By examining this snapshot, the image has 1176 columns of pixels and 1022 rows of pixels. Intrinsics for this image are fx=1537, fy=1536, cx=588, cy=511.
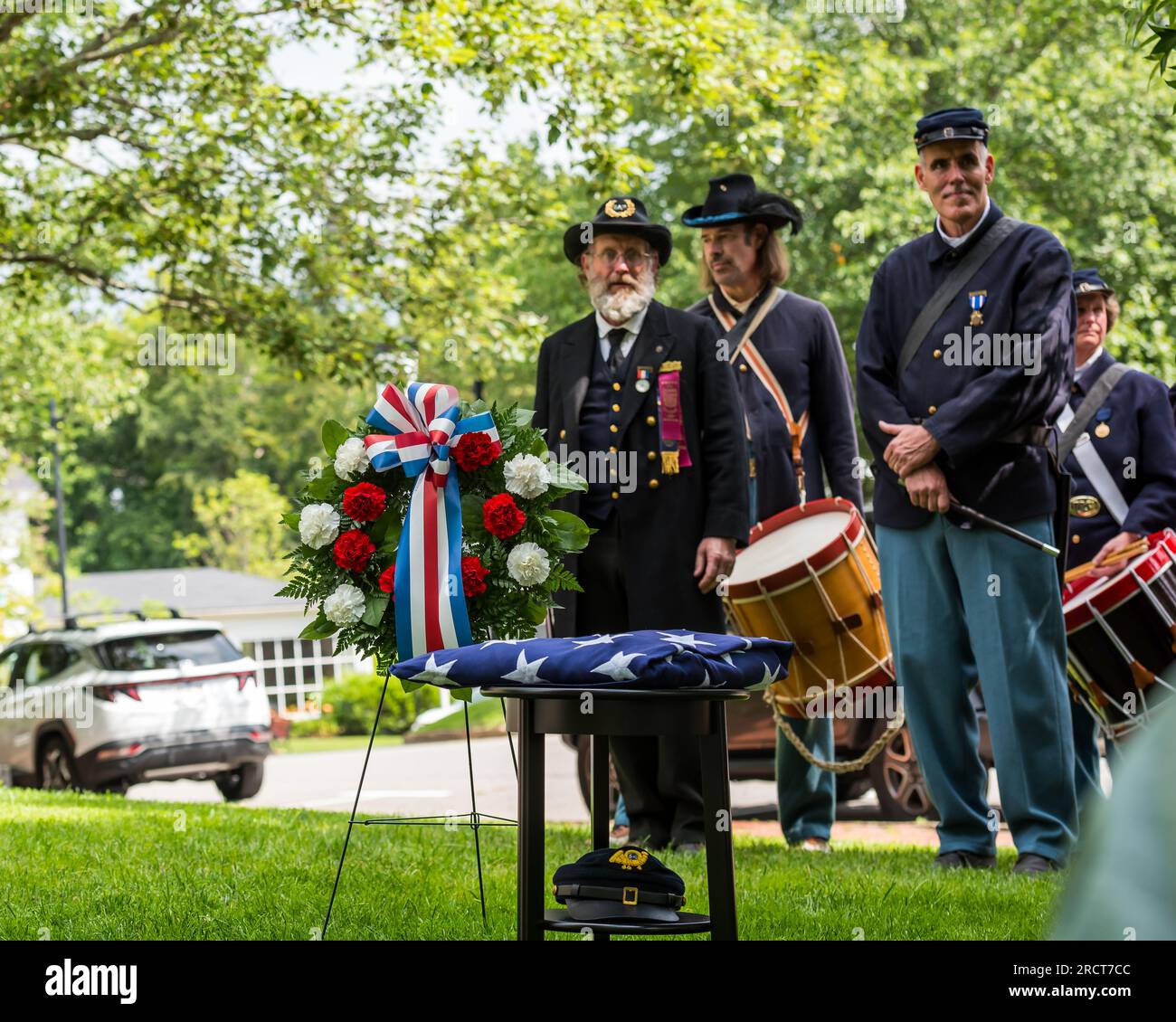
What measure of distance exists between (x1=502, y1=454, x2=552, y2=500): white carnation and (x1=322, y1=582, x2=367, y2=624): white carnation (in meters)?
0.54

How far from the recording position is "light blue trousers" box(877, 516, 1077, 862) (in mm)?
5621

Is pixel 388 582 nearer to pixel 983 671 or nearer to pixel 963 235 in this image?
pixel 983 671

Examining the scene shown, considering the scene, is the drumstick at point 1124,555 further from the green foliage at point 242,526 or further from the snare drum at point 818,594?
the green foliage at point 242,526

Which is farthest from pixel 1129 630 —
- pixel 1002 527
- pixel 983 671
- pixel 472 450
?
pixel 472 450

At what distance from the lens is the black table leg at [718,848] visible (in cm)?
337

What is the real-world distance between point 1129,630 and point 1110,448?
5.72ft

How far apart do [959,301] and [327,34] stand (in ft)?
31.9

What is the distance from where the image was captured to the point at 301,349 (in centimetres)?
1494

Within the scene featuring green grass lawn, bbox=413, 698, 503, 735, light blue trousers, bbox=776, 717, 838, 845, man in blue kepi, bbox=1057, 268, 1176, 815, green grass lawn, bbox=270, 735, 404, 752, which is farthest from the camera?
green grass lawn, bbox=270, 735, 404, 752

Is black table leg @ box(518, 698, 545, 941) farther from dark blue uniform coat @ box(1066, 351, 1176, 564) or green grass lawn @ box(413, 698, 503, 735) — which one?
green grass lawn @ box(413, 698, 503, 735)

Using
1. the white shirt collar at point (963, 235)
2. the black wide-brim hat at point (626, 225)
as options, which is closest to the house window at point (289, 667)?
the black wide-brim hat at point (626, 225)

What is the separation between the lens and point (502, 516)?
4.39 meters

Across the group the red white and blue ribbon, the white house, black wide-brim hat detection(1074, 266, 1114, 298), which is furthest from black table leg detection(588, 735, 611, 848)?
the white house
